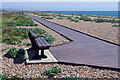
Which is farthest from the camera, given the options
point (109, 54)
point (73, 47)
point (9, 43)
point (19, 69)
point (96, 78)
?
point (9, 43)

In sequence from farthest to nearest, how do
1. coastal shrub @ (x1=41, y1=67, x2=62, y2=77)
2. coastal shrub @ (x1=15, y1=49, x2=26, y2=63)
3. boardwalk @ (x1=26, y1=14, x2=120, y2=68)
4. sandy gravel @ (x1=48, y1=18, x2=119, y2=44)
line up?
sandy gravel @ (x1=48, y1=18, x2=119, y2=44)
coastal shrub @ (x1=15, y1=49, x2=26, y2=63)
boardwalk @ (x1=26, y1=14, x2=120, y2=68)
coastal shrub @ (x1=41, y1=67, x2=62, y2=77)

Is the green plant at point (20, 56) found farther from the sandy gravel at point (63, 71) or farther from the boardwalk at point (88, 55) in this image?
the boardwalk at point (88, 55)

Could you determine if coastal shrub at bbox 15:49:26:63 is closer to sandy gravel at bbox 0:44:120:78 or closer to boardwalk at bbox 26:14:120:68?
sandy gravel at bbox 0:44:120:78

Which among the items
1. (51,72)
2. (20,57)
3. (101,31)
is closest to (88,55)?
(51,72)

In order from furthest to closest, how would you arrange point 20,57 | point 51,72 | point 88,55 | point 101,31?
1. point 101,31
2. point 88,55
3. point 20,57
4. point 51,72

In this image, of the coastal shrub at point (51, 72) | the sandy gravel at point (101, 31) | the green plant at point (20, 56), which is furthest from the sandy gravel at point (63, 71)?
the sandy gravel at point (101, 31)

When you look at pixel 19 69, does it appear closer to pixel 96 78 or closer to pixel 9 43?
pixel 96 78

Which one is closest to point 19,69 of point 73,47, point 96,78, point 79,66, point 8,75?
point 8,75

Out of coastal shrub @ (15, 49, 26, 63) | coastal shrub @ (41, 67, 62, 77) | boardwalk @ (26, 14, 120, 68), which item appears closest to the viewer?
coastal shrub @ (41, 67, 62, 77)

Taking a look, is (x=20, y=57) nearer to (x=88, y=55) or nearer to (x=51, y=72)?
(x=51, y=72)

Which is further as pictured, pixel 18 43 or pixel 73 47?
pixel 18 43

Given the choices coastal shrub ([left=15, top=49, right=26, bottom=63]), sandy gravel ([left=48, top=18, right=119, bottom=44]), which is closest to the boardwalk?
coastal shrub ([left=15, top=49, right=26, bottom=63])
